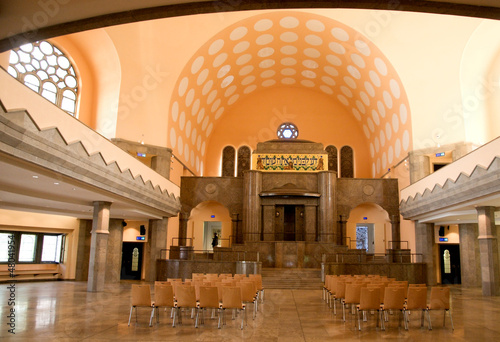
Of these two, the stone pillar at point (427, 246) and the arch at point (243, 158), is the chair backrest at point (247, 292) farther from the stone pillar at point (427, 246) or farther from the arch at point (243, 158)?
the arch at point (243, 158)

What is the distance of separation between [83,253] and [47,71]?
9775 mm

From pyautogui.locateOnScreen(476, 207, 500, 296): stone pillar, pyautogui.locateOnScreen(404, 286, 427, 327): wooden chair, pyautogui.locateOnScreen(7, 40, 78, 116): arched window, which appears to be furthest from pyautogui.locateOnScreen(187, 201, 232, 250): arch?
pyautogui.locateOnScreen(404, 286, 427, 327): wooden chair

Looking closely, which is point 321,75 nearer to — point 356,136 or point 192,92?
point 356,136

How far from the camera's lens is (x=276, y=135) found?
1319 inches

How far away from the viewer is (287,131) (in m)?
33.3

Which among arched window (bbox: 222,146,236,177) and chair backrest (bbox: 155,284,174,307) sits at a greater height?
arched window (bbox: 222,146,236,177)

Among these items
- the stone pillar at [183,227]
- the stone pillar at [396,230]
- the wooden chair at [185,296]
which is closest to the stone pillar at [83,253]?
the stone pillar at [183,227]

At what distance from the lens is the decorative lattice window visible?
3316 centimetres

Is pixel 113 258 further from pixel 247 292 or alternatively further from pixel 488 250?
pixel 488 250

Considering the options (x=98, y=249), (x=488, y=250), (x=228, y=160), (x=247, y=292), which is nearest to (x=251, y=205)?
(x=228, y=160)

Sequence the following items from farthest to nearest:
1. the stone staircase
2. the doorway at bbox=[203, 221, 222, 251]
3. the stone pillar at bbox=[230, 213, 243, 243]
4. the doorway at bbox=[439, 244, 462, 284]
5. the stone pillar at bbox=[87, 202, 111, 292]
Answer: the doorway at bbox=[203, 221, 222, 251], the stone pillar at bbox=[230, 213, 243, 243], the doorway at bbox=[439, 244, 462, 284], the stone staircase, the stone pillar at bbox=[87, 202, 111, 292]

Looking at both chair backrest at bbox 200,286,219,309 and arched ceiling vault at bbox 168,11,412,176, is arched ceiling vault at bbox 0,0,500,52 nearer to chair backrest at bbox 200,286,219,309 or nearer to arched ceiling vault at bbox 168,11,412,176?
chair backrest at bbox 200,286,219,309

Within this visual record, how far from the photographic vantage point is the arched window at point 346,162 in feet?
108

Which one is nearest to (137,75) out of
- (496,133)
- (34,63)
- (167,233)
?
(34,63)
